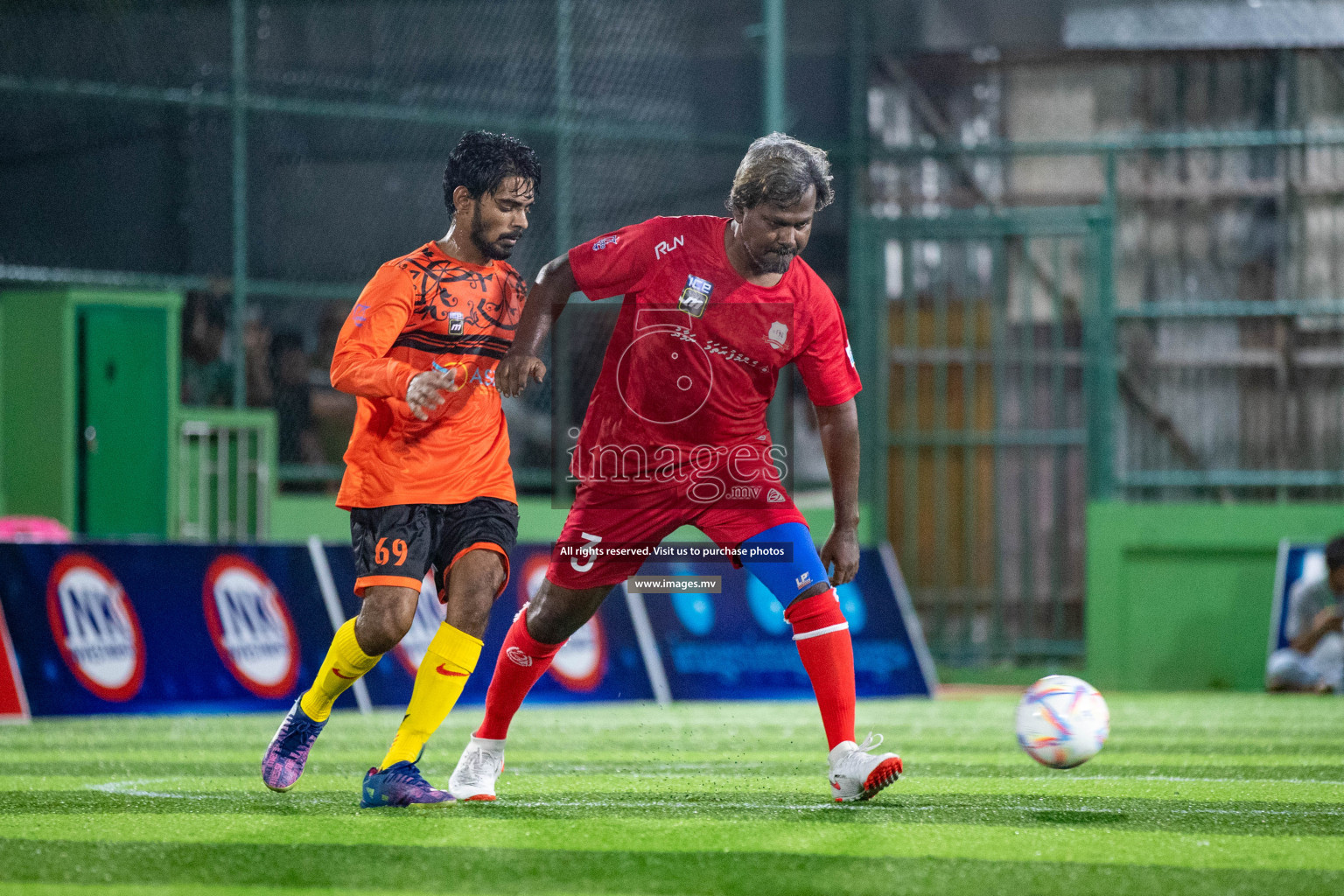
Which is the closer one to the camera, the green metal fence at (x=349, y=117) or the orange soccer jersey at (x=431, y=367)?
the orange soccer jersey at (x=431, y=367)

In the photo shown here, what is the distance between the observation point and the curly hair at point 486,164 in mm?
4934

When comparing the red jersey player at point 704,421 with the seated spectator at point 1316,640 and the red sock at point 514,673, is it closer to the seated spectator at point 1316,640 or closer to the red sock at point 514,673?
the red sock at point 514,673

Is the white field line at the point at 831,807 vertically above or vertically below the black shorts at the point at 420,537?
below

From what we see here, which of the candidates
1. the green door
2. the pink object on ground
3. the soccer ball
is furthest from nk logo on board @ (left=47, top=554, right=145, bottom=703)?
the soccer ball

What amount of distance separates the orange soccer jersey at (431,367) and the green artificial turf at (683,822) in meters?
0.96

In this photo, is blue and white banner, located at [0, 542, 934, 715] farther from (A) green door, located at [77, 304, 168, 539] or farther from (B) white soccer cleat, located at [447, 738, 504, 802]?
(B) white soccer cleat, located at [447, 738, 504, 802]

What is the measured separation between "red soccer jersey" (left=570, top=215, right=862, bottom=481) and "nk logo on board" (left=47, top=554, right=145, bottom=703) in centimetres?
502

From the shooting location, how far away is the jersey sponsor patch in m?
4.94

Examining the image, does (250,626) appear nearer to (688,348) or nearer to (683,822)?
(688,348)

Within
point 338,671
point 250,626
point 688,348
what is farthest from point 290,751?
point 250,626

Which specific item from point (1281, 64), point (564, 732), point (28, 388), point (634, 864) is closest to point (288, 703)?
point (564, 732)

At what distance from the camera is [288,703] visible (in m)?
9.52

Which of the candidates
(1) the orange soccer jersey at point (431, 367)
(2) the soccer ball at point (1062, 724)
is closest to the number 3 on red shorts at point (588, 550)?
(1) the orange soccer jersey at point (431, 367)

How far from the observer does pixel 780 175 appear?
477cm
